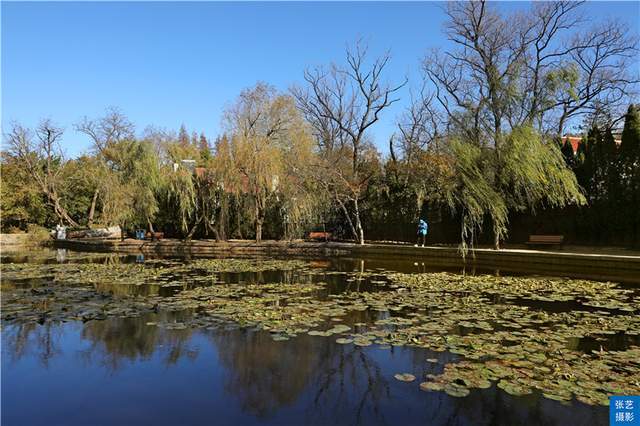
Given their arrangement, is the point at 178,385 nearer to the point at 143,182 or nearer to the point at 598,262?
the point at 598,262

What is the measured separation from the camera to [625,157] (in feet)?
51.0

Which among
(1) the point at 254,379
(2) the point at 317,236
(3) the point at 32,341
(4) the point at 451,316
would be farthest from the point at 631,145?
(3) the point at 32,341

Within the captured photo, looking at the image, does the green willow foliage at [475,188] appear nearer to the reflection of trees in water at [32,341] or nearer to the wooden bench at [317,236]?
the wooden bench at [317,236]

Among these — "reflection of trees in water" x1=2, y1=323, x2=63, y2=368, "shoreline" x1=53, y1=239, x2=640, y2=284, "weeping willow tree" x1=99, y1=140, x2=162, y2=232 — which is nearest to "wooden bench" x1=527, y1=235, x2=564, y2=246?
"shoreline" x1=53, y1=239, x2=640, y2=284

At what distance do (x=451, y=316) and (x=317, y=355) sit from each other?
2.56 metres

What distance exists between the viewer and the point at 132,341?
5668mm

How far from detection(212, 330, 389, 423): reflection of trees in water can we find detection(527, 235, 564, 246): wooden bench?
43.1 ft

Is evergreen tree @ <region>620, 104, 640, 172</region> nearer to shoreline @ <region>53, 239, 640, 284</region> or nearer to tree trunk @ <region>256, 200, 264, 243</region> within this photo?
shoreline @ <region>53, 239, 640, 284</region>

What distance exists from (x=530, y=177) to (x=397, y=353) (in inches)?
462

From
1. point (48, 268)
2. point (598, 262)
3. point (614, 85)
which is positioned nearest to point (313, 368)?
point (598, 262)

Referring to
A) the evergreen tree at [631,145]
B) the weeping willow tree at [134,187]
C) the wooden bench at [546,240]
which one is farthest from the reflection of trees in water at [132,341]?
the weeping willow tree at [134,187]

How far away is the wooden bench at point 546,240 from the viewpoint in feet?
52.4

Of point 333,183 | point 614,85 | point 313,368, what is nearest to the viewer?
point 313,368

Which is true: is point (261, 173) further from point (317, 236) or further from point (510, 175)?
point (510, 175)
